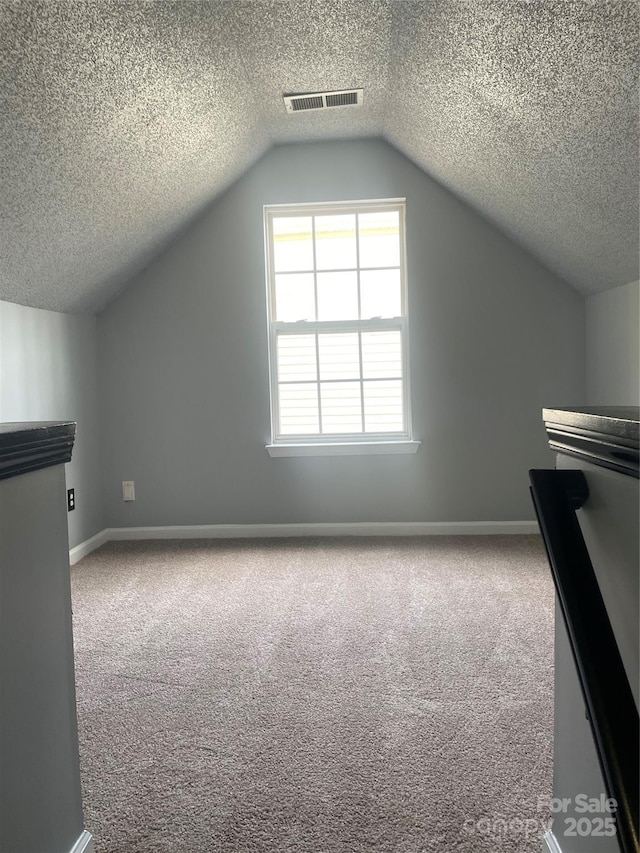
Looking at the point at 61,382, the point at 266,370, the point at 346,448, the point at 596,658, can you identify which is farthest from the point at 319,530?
the point at 596,658

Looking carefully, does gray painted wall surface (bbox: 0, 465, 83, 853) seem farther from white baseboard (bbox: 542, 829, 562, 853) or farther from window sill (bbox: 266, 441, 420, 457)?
window sill (bbox: 266, 441, 420, 457)

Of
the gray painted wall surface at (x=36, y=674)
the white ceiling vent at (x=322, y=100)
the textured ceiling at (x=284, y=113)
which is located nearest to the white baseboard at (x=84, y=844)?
the gray painted wall surface at (x=36, y=674)

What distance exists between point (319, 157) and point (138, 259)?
1.33m

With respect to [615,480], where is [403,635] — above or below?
Result: below

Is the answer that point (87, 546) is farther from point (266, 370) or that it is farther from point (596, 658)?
point (596, 658)

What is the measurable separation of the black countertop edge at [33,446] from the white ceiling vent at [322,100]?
2576 millimetres

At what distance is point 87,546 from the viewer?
12.8ft

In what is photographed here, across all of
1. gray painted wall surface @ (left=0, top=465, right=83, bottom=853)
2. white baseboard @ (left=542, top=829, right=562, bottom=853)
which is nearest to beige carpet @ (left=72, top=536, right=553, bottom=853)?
white baseboard @ (left=542, top=829, right=562, bottom=853)

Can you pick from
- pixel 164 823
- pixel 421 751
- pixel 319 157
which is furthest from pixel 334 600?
pixel 319 157

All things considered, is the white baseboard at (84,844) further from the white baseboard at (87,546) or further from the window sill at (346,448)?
the window sill at (346,448)

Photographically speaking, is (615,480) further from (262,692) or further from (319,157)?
(319,157)

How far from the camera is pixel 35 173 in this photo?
2344 mm

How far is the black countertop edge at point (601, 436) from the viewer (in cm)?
79

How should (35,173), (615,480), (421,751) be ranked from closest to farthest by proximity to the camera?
(615,480), (421,751), (35,173)
